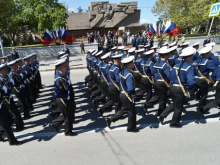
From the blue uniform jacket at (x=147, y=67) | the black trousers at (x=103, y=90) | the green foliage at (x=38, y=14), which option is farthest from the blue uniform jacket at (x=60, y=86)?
the green foliage at (x=38, y=14)

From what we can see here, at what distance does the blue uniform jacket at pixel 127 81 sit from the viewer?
4629 millimetres

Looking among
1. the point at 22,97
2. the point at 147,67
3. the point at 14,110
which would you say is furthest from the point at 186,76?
the point at 22,97

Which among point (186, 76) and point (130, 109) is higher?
point (186, 76)

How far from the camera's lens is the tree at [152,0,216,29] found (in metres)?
21.9

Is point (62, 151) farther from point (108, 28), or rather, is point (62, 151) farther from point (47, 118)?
point (108, 28)

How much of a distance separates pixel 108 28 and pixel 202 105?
37.7 m

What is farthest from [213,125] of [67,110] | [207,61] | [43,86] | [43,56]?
[43,56]

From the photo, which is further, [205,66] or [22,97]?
[22,97]

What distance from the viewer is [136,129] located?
16.5 feet

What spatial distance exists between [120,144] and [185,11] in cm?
2617

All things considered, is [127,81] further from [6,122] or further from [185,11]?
[185,11]

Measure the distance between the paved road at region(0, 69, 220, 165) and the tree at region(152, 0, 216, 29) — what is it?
19345 mm

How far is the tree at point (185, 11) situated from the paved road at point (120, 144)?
63.5 ft

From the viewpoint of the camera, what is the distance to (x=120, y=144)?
4488 mm
